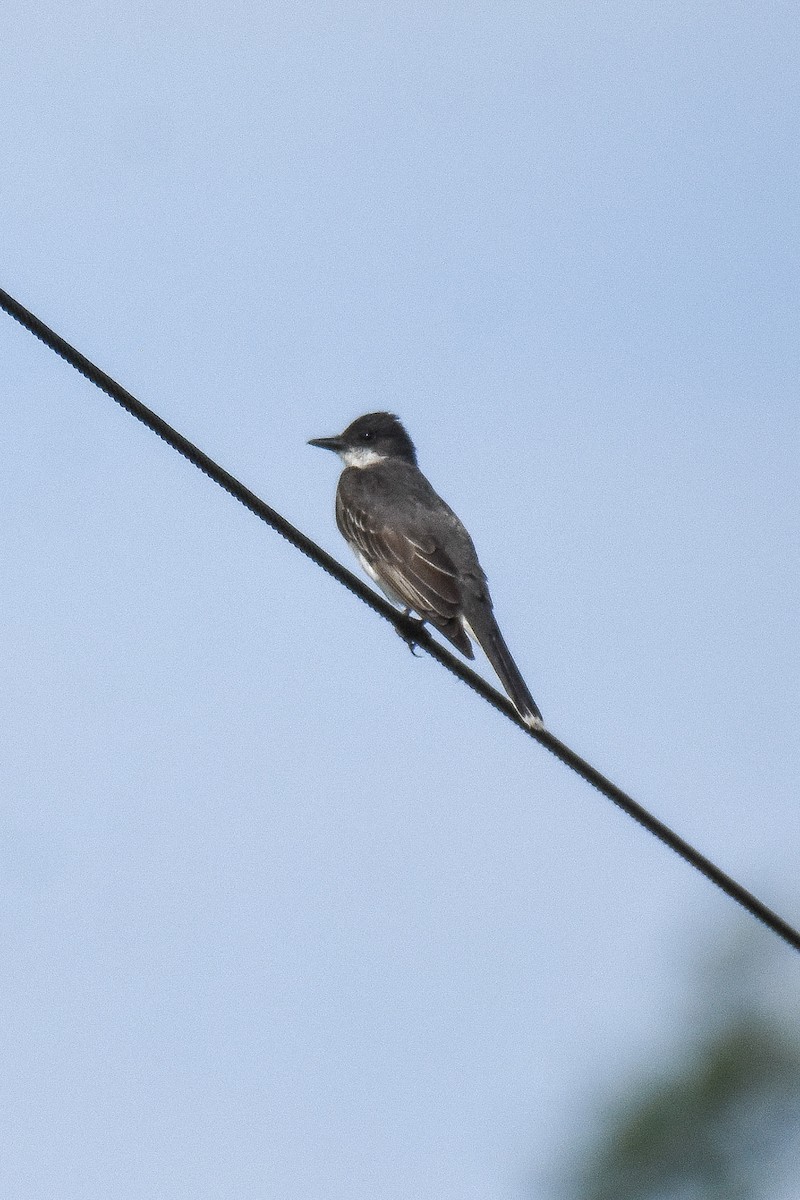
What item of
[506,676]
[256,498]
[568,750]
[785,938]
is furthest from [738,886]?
[506,676]

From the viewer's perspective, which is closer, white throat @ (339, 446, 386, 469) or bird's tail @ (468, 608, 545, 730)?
bird's tail @ (468, 608, 545, 730)

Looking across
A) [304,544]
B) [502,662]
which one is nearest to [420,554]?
[502,662]

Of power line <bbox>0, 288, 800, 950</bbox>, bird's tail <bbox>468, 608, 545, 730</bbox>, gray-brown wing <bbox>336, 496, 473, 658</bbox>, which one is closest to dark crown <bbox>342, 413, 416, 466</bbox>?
gray-brown wing <bbox>336, 496, 473, 658</bbox>

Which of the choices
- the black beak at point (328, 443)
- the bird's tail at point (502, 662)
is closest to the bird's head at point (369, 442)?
the black beak at point (328, 443)

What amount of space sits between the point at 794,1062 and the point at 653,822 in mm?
5098

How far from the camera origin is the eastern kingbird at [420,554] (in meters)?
8.81

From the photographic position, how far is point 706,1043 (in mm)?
10094

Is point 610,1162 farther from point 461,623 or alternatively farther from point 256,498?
point 256,498

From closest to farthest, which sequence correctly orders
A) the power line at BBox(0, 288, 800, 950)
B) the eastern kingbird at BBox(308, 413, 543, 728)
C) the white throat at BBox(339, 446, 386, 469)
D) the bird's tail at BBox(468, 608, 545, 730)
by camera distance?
1. the power line at BBox(0, 288, 800, 950)
2. the bird's tail at BBox(468, 608, 545, 730)
3. the eastern kingbird at BBox(308, 413, 543, 728)
4. the white throat at BBox(339, 446, 386, 469)

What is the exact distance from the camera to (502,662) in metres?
8.77

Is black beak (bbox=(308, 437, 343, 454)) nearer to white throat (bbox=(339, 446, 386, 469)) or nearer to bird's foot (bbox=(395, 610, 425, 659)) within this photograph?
white throat (bbox=(339, 446, 386, 469))

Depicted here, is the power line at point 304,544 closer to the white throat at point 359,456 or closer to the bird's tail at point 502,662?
the bird's tail at point 502,662

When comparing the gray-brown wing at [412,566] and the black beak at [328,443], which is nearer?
the gray-brown wing at [412,566]

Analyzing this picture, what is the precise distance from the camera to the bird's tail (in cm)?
808
